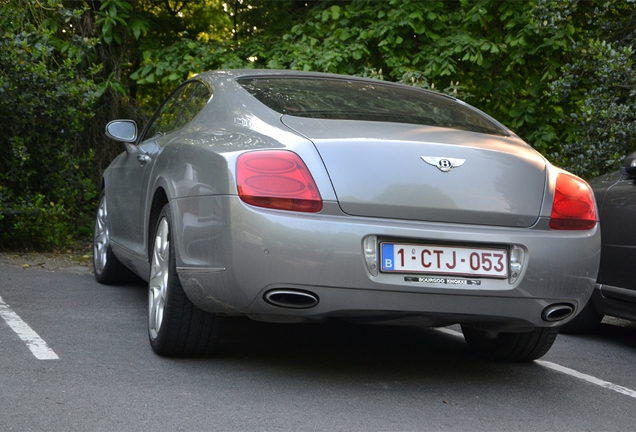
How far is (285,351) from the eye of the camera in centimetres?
441

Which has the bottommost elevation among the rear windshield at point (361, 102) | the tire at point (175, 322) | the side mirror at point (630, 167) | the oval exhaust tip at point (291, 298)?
the tire at point (175, 322)

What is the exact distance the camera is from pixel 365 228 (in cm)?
346

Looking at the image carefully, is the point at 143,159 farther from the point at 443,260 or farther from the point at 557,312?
the point at 557,312

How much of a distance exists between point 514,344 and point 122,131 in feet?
8.97

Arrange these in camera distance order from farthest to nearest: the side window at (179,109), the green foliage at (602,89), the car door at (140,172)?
the green foliage at (602,89)
the car door at (140,172)
the side window at (179,109)

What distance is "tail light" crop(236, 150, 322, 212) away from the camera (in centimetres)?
349

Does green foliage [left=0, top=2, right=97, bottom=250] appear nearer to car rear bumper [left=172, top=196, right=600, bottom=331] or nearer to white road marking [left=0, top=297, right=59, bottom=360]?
white road marking [left=0, top=297, right=59, bottom=360]

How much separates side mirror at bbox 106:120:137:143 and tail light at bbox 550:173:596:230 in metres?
2.78

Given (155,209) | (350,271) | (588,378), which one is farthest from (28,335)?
(588,378)

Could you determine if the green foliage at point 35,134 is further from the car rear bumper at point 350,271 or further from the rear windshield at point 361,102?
the car rear bumper at point 350,271

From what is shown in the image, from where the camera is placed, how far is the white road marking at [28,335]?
3994mm

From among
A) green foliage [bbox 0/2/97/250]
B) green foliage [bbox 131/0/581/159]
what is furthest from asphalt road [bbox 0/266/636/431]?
green foliage [bbox 131/0/581/159]

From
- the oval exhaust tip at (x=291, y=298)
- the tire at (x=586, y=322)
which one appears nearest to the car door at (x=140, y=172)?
the oval exhaust tip at (x=291, y=298)

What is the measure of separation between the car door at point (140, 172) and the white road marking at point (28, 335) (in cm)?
70
